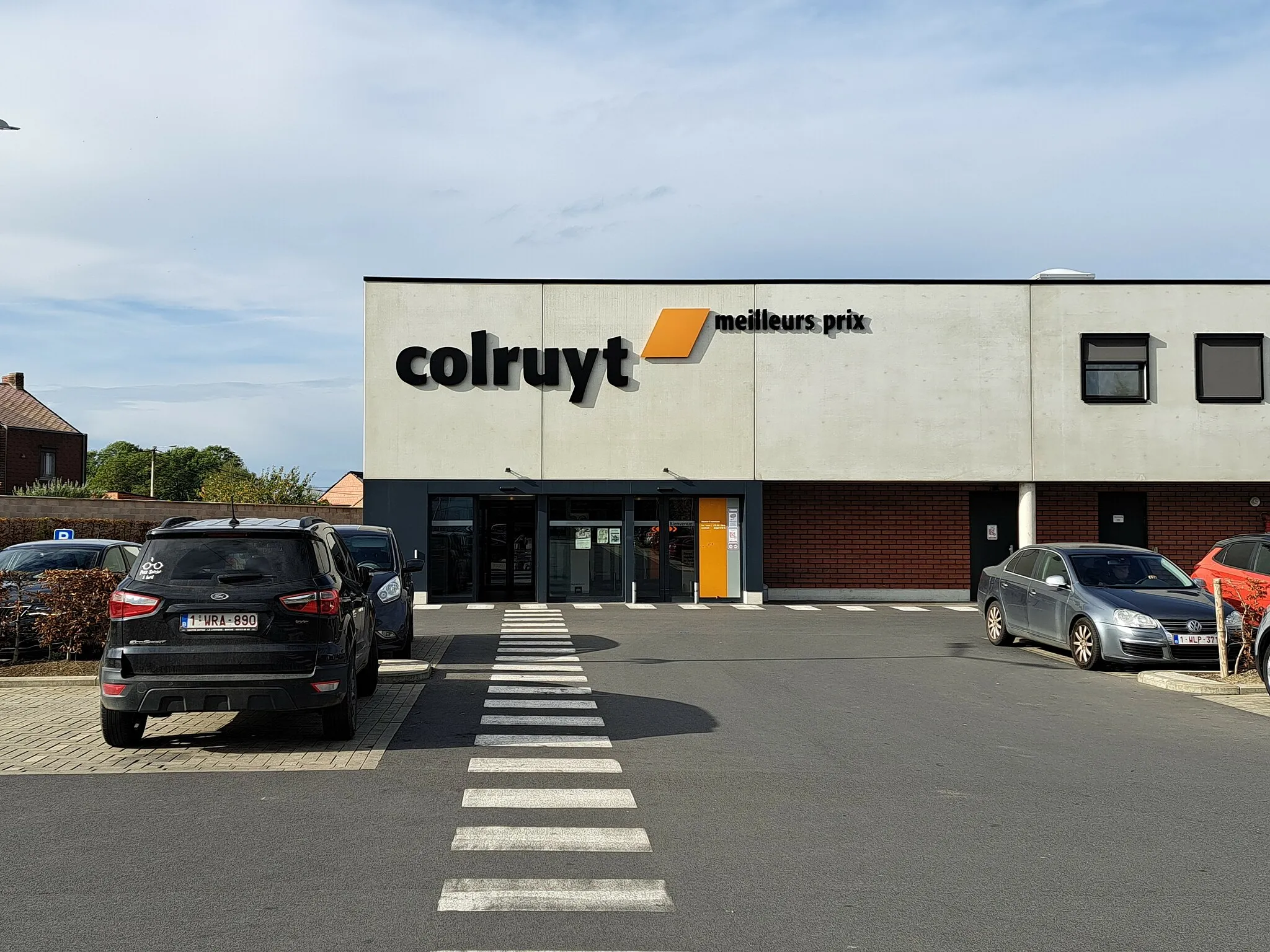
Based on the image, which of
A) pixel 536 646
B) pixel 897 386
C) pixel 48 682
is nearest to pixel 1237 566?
pixel 536 646

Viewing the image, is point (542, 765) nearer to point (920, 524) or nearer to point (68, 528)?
point (920, 524)

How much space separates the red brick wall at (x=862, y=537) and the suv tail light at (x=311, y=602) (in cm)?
2147

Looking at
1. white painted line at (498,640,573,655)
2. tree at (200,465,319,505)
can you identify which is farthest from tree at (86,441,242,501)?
white painted line at (498,640,573,655)

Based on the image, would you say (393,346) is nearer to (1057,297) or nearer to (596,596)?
(596,596)

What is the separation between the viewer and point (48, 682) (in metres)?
12.4

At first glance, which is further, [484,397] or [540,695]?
[484,397]

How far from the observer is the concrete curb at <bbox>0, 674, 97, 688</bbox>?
12.4 meters

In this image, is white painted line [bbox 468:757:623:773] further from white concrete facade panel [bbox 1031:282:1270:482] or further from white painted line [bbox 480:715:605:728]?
white concrete facade panel [bbox 1031:282:1270:482]

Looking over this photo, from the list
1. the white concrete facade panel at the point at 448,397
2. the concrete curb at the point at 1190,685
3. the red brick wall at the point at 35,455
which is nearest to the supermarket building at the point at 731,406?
the white concrete facade panel at the point at 448,397

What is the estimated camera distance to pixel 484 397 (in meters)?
27.8

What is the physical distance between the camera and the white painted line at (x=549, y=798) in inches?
293

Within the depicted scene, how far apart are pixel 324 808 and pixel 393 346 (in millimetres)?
21300

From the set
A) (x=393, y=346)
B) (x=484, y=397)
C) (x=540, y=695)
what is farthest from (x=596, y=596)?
(x=540, y=695)

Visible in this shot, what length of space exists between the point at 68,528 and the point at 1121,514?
27.7 metres
